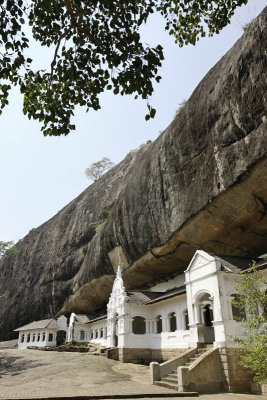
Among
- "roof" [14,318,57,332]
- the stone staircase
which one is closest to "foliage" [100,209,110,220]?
"roof" [14,318,57,332]

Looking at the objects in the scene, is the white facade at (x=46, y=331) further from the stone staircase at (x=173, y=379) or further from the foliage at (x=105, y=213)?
the stone staircase at (x=173, y=379)

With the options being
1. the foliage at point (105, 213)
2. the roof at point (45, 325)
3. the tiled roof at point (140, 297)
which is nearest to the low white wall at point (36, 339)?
the roof at point (45, 325)

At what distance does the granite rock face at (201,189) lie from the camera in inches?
616

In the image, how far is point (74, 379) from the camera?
15.5m

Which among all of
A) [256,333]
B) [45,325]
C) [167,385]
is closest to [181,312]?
[167,385]

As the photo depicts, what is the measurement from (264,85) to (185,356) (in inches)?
517

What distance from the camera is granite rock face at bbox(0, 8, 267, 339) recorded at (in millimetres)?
15641

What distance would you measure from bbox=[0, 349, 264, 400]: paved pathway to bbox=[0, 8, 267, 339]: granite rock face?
8.35 meters

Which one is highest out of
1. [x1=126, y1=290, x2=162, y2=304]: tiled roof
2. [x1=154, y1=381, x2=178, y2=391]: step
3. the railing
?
[x1=126, y1=290, x2=162, y2=304]: tiled roof

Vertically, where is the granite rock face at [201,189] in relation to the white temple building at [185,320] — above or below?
above

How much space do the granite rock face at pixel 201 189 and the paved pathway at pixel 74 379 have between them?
8349 millimetres

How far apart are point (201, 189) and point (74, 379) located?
38.6ft

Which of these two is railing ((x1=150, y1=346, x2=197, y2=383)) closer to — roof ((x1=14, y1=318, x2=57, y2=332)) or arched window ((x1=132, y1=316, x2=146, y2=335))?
arched window ((x1=132, y1=316, x2=146, y2=335))

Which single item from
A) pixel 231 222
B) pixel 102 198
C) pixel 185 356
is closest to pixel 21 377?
pixel 185 356
